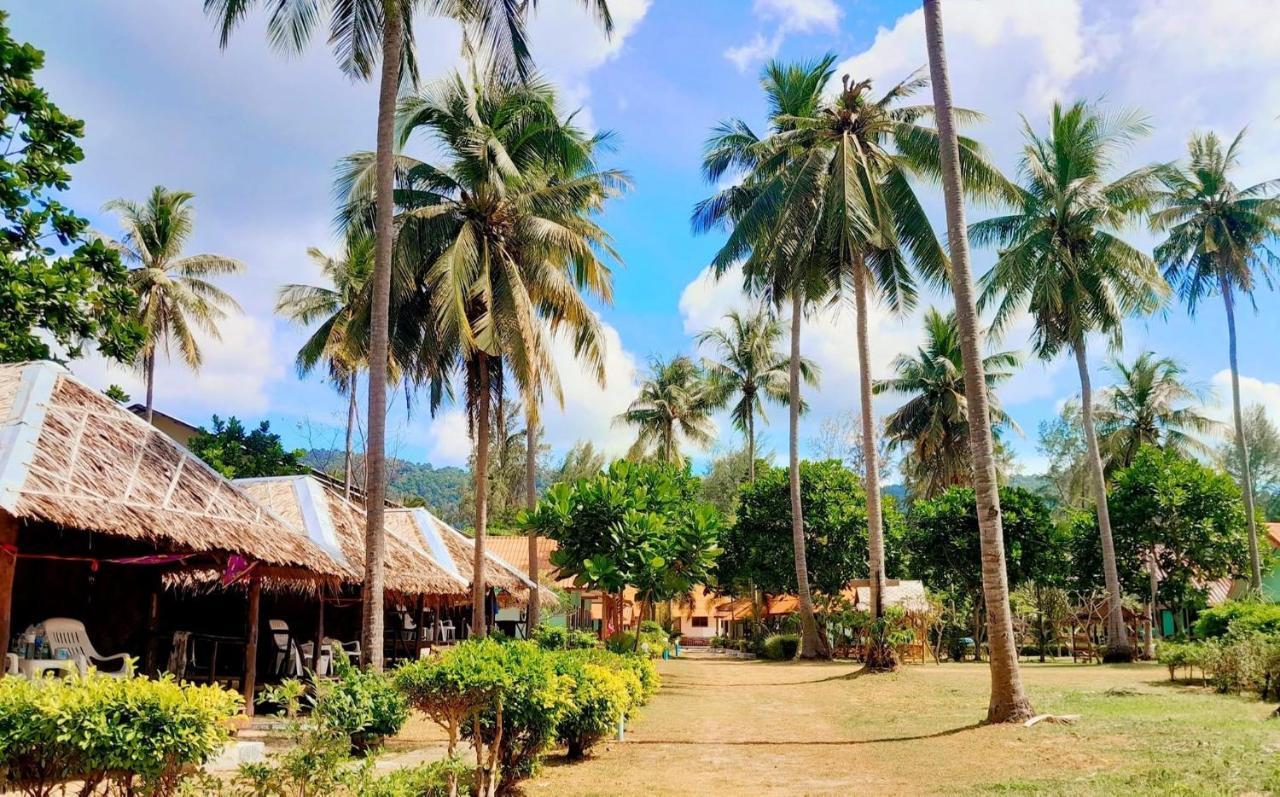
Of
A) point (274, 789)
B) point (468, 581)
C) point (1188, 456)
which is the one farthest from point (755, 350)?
point (274, 789)

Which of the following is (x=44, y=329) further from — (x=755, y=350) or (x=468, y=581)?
(x=755, y=350)

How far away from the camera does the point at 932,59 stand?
1201 centimetres

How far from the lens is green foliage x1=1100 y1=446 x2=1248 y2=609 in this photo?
25656 mm

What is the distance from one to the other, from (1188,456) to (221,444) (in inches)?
1373

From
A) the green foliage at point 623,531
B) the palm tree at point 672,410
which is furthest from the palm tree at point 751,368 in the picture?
the green foliage at point 623,531

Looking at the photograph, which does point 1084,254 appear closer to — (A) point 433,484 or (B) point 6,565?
(B) point 6,565

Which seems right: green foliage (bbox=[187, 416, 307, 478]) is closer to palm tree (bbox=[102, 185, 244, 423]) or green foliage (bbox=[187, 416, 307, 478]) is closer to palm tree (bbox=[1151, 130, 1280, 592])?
palm tree (bbox=[102, 185, 244, 423])

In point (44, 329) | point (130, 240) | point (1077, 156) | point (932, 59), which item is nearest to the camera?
point (932, 59)

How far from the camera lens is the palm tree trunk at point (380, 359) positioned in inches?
442

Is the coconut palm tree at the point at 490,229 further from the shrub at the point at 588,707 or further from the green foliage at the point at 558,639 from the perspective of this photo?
the shrub at the point at 588,707

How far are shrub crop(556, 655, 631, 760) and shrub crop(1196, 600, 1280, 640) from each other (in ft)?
37.7

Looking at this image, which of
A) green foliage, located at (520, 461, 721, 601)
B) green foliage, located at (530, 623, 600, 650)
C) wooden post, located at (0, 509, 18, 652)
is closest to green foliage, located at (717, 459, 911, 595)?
green foliage, located at (530, 623, 600, 650)

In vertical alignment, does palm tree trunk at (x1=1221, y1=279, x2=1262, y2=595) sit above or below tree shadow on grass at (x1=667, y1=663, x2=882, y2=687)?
above

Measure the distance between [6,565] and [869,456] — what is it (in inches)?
637
